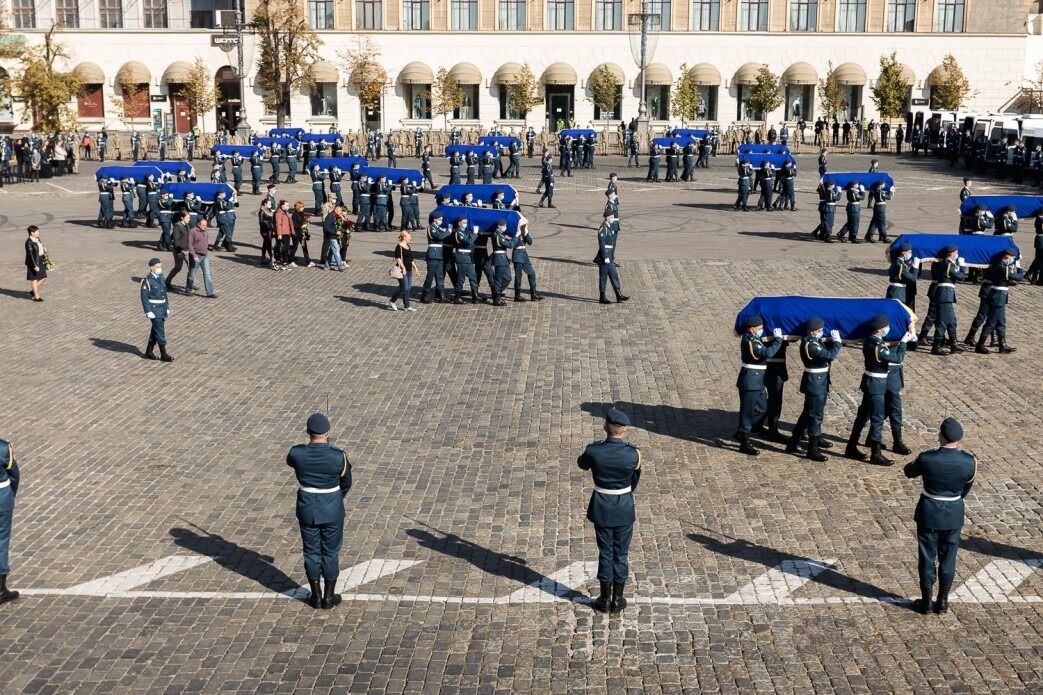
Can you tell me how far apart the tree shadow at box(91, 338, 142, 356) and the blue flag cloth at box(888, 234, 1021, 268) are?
1207cm

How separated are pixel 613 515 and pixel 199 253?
15.3 m

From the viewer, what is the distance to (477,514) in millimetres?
11977

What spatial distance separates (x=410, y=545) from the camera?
36.7 ft

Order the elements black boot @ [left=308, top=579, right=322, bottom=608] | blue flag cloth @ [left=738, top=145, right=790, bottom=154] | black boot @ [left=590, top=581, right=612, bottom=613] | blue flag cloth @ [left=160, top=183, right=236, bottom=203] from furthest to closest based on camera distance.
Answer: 1. blue flag cloth @ [left=738, top=145, right=790, bottom=154]
2. blue flag cloth @ [left=160, top=183, right=236, bottom=203]
3. black boot @ [left=308, top=579, right=322, bottom=608]
4. black boot @ [left=590, top=581, right=612, bottom=613]

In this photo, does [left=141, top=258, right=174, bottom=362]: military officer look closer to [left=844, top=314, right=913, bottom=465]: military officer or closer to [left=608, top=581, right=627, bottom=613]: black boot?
[left=844, top=314, right=913, bottom=465]: military officer

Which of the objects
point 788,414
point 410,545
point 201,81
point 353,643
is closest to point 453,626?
point 353,643

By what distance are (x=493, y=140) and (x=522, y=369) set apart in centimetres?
2961

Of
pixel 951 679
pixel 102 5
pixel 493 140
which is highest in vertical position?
pixel 102 5

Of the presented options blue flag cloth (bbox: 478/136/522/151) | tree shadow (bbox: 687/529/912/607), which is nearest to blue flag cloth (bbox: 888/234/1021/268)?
tree shadow (bbox: 687/529/912/607)


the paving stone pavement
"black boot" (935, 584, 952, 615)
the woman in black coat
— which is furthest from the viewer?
the woman in black coat

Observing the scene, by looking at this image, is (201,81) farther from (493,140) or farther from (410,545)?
(410,545)

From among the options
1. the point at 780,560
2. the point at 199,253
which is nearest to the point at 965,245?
the point at 780,560

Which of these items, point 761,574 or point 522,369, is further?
point 522,369

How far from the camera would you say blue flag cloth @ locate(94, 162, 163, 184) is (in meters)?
31.8
